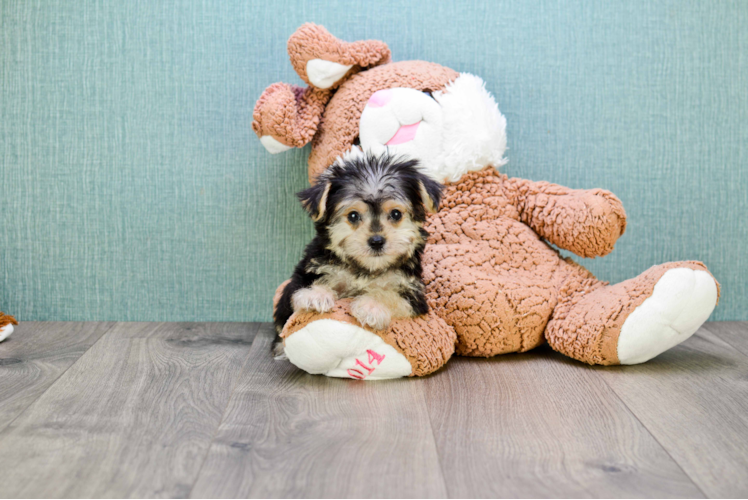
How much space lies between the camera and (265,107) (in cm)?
245

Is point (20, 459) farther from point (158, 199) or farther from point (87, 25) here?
point (87, 25)

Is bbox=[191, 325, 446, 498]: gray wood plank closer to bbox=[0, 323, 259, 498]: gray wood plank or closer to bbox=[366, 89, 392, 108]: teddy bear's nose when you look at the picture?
bbox=[0, 323, 259, 498]: gray wood plank

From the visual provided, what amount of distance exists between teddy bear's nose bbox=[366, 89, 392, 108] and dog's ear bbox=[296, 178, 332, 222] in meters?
0.51

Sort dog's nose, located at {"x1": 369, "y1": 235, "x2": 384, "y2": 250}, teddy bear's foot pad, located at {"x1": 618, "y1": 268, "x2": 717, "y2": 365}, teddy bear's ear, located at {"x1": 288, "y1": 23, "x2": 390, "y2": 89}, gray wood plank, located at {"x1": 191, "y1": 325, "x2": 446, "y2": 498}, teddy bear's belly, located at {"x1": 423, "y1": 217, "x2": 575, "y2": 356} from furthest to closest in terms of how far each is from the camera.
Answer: teddy bear's ear, located at {"x1": 288, "y1": 23, "x2": 390, "y2": 89} < teddy bear's belly, located at {"x1": 423, "y1": 217, "x2": 575, "y2": 356} < teddy bear's foot pad, located at {"x1": 618, "y1": 268, "x2": 717, "y2": 365} < dog's nose, located at {"x1": 369, "y1": 235, "x2": 384, "y2": 250} < gray wood plank, located at {"x1": 191, "y1": 325, "x2": 446, "y2": 498}

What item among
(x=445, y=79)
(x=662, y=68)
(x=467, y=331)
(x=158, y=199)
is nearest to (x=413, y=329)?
(x=467, y=331)

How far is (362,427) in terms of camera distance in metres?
1.75

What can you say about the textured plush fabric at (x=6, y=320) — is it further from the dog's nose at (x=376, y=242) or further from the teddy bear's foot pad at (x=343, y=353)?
the dog's nose at (x=376, y=242)

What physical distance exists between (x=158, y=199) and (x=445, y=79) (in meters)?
1.36

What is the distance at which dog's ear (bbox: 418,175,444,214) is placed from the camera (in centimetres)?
204

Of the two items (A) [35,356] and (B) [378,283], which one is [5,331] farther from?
(B) [378,283]

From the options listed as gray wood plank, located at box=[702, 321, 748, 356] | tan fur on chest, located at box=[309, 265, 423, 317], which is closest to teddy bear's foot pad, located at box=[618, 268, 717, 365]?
gray wood plank, located at box=[702, 321, 748, 356]

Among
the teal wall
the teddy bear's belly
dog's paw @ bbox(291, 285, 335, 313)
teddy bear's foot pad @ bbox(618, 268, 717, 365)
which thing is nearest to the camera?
dog's paw @ bbox(291, 285, 335, 313)

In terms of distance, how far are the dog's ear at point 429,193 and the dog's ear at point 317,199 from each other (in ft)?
0.97

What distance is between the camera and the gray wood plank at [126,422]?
1.45m
